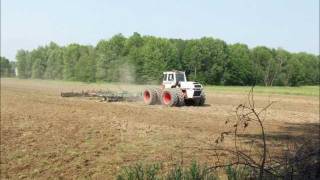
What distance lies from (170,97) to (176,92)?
19.8 inches

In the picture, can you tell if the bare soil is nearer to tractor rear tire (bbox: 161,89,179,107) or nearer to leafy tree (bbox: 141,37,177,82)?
tractor rear tire (bbox: 161,89,179,107)

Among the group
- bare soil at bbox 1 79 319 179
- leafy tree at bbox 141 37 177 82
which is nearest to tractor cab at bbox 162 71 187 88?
leafy tree at bbox 141 37 177 82

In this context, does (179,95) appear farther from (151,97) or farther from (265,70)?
(265,70)

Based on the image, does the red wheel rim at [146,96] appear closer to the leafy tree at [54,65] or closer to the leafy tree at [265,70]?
the leafy tree at [265,70]

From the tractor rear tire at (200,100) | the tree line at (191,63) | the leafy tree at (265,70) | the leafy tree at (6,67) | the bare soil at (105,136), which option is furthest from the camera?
the leafy tree at (6,67)

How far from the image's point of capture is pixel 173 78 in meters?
24.6

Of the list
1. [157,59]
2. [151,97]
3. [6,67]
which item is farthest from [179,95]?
[6,67]

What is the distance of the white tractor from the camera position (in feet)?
78.5

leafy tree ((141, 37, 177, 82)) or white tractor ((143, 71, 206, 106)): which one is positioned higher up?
leafy tree ((141, 37, 177, 82))

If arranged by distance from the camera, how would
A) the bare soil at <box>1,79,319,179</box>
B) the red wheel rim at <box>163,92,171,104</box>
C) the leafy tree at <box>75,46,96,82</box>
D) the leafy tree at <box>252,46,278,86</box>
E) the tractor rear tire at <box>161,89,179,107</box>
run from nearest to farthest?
the leafy tree at <box>252,46,278,86</box> < the bare soil at <box>1,79,319,179</box> < the tractor rear tire at <box>161,89,179,107</box> < the red wheel rim at <box>163,92,171,104</box> < the leafy tree at <box>75,46,96,82</box>

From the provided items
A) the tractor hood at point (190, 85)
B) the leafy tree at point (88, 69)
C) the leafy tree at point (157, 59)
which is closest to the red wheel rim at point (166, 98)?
the tractor hood at point (190, 85)

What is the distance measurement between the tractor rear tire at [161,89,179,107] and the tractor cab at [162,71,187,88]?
0.58m

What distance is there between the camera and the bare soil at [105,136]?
10445 mm

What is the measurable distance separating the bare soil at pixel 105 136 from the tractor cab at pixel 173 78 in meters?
2.28
